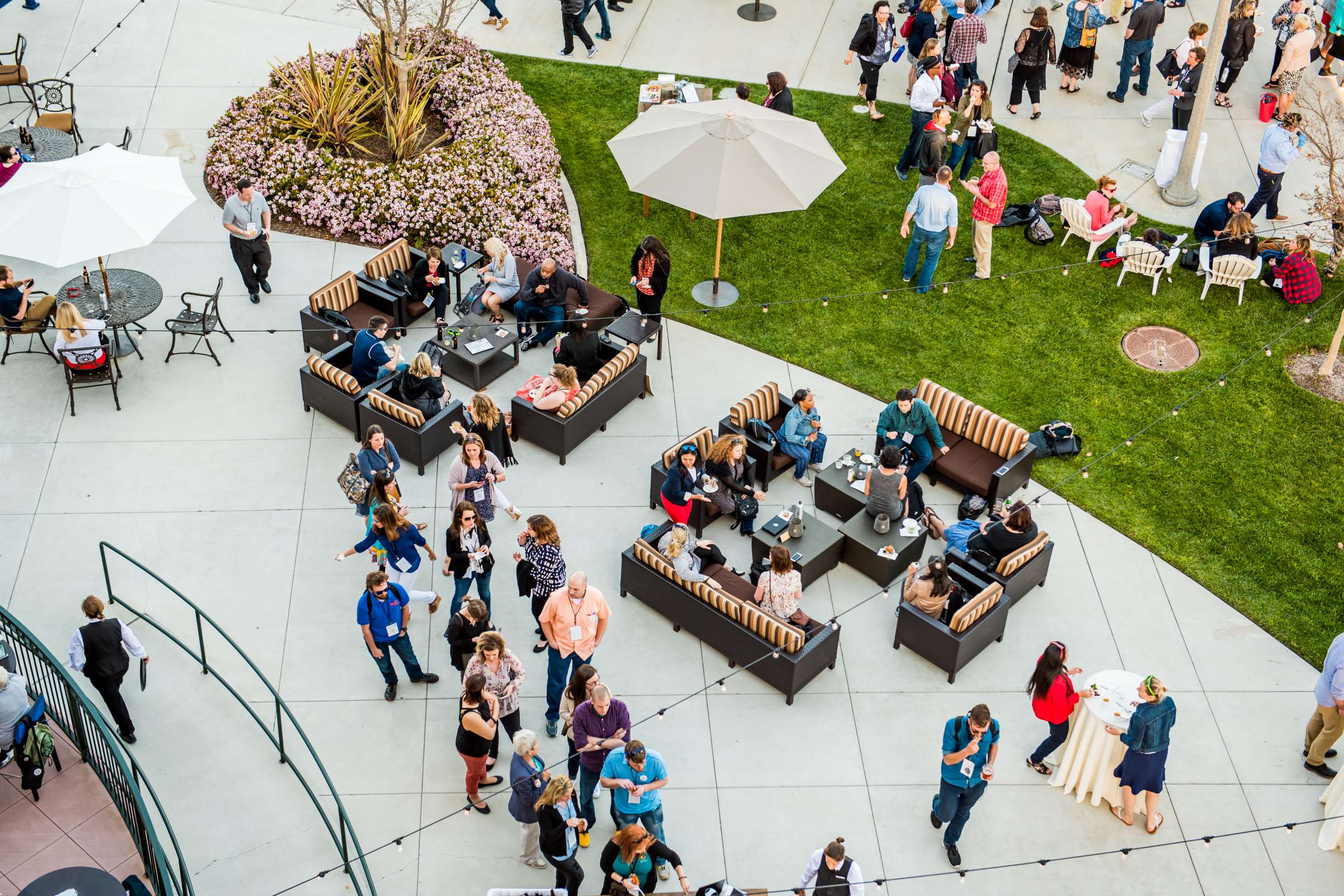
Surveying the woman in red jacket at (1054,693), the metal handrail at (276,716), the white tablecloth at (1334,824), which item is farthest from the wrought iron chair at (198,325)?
the white tablecloth at (1334,824)

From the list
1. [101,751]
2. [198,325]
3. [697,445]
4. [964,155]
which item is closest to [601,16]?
[964,155]

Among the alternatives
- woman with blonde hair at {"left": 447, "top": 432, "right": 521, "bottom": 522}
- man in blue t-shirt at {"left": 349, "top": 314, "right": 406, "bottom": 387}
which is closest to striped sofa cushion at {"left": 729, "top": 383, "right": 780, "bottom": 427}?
woman with blonde hair at {"left": 447, "top": 432, "right": 521, "bottom": 522}

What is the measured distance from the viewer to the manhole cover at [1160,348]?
16234 millimetres

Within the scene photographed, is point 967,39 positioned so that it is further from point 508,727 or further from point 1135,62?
point 508,727

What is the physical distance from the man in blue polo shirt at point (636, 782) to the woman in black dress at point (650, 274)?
697cm

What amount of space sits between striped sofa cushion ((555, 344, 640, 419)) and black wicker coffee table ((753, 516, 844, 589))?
2512 millimetres

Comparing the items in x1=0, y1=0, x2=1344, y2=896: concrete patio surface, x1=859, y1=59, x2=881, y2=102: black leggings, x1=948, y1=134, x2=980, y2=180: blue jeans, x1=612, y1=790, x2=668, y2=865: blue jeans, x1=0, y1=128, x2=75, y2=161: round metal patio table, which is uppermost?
x1=859, y1=59, x2=881, y2=102: black leggings

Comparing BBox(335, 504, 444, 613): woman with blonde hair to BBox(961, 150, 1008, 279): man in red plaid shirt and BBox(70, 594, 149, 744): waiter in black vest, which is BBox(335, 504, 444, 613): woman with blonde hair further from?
BBox(961, 150, 1008, 279): man in red plaid shirt

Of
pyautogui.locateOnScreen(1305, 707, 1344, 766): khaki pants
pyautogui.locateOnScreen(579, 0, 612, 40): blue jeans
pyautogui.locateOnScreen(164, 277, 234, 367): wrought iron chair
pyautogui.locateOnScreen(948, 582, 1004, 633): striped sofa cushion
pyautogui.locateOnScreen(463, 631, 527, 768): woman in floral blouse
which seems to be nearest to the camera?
pyautogui.locateOnScreen(463, 631, 527, 768): woman in floral blouse

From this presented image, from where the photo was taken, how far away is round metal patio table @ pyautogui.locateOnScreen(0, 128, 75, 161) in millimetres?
18000

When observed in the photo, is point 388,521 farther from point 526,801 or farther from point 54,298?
point 54,298

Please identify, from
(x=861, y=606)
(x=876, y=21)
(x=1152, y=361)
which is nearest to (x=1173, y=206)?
(x=1152, y=361)

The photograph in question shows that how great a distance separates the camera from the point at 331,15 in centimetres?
2234

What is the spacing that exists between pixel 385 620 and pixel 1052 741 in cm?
578
